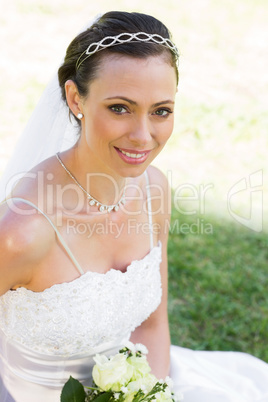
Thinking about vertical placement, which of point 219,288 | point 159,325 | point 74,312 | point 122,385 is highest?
point 74,312

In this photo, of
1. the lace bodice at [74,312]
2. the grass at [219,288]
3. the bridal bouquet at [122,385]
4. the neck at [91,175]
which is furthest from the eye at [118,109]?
the grass at [219,288]

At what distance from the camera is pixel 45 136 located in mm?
2734

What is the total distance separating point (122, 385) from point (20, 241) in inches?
26.4

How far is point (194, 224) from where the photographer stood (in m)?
5.32

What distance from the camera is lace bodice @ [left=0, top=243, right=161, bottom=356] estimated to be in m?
2.28

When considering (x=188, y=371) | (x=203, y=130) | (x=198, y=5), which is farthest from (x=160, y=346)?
(x=198, y=5)

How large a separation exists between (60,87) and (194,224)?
118 inches

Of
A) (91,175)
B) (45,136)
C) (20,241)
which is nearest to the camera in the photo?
(20,241)

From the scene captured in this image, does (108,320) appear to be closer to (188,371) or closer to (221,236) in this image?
(188,371)

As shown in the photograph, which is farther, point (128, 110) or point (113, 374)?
point (128, 110)

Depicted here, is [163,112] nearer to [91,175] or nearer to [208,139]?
[91,175]

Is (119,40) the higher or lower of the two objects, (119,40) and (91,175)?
the higher

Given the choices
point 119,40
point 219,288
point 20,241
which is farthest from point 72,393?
point 219,288

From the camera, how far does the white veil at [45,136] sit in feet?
8.83
